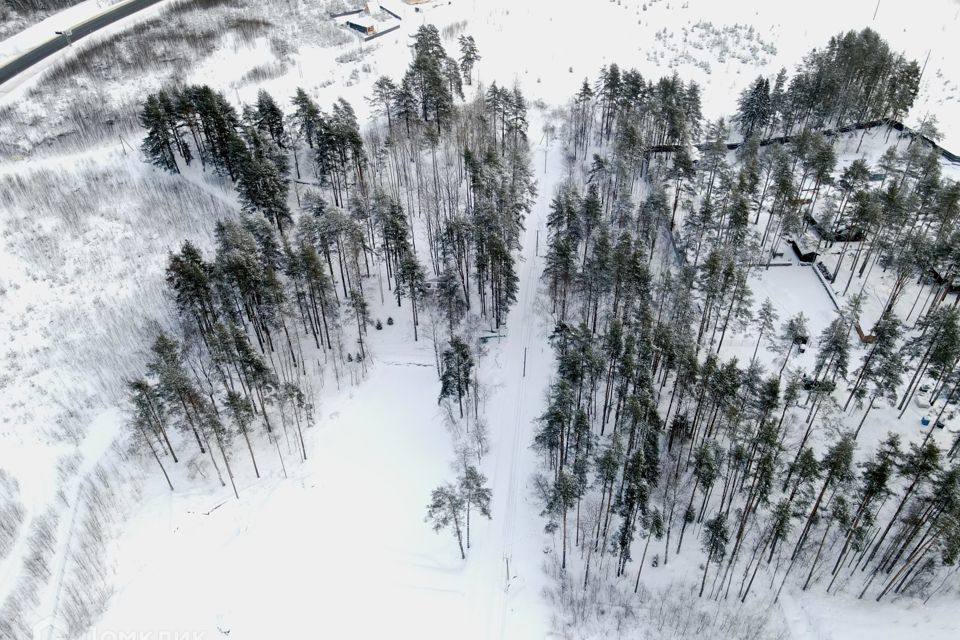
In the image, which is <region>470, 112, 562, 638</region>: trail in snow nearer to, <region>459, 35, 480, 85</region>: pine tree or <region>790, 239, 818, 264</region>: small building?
<region>790, 239, 818, 264</region>: small building

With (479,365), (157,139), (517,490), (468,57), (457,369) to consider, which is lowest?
(517,490)

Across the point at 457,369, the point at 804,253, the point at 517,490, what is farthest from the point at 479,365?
the point at 804,253

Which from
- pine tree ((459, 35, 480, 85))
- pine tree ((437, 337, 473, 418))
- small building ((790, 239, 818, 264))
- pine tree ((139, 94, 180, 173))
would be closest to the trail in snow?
pine tree ((437, 337, 473, 418))

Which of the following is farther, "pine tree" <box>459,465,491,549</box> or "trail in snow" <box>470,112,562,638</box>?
"pine tree" <box>459,465,491,549</box>

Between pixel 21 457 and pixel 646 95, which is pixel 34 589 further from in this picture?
pixel 646 95

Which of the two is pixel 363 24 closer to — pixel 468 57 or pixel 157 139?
pixel 468 57

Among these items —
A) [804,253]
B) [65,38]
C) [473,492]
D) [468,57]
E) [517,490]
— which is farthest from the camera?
[65,38]
